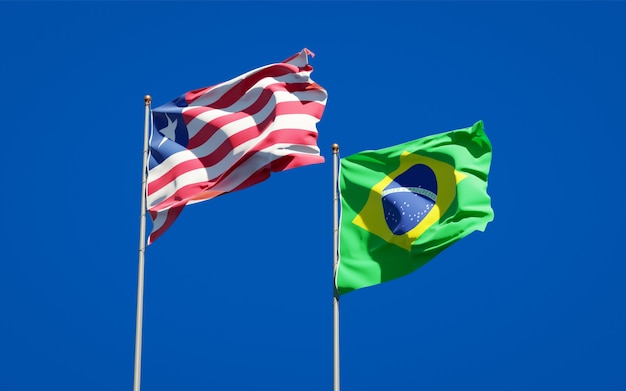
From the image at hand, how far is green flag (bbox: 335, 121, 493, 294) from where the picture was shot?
38344 millimetres

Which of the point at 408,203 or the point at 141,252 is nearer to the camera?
the point at 141,252

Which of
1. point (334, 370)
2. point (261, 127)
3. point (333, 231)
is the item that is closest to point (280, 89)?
point (261, 127)

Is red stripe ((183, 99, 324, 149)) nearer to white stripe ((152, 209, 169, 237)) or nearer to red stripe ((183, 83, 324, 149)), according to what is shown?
red stripe ((183, 83, 324, 149))

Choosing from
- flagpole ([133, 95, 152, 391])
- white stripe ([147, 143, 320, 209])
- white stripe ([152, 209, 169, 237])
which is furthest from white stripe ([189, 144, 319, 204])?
flagpole ([133, 95, 152, 391])

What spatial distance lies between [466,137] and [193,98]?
254 inches

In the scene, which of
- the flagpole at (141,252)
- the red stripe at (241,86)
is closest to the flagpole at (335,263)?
the red stripe at (241,86)

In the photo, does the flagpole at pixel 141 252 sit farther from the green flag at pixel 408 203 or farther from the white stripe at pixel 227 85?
the green flag at pixel 408 203

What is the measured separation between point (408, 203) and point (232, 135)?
14.3ft

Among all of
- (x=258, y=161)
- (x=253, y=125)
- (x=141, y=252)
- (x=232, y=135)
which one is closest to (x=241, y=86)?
(x=253, y=125)

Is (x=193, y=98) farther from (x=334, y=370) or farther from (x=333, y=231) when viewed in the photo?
(x=334, y=370)

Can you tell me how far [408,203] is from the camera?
39312mm

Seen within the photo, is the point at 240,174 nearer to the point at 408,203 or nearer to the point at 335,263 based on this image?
the point at 335,263

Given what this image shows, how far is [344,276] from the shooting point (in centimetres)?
3816

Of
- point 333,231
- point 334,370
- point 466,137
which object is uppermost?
point 466,137
